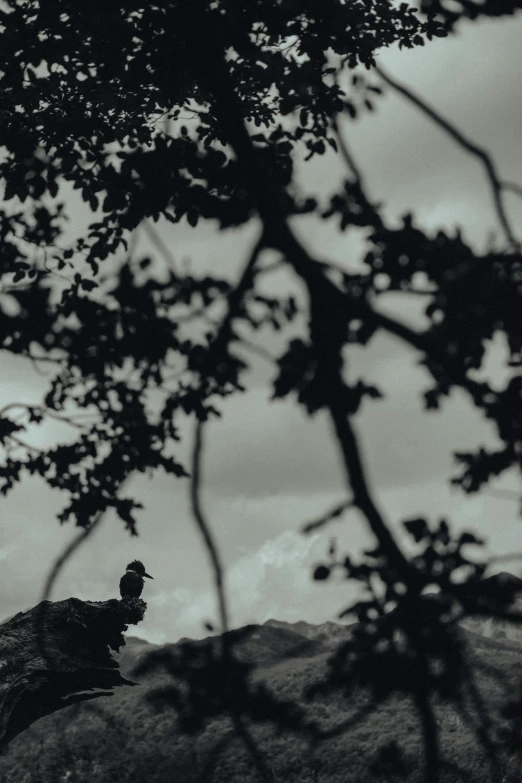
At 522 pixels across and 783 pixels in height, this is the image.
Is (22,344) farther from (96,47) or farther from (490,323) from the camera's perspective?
(490,323)

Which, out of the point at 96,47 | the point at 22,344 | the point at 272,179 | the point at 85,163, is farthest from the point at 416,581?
the point at 85,163

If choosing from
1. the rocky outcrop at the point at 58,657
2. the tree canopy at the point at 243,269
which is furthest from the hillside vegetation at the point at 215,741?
the tree canopy at the point at 243,269

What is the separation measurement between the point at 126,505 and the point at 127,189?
8.80 feet

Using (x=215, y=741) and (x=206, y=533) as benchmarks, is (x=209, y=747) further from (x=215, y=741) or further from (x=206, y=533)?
(x=206, y=533)

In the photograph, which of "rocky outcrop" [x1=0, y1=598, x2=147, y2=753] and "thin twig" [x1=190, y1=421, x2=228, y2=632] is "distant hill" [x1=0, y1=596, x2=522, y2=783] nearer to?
"rocky outcrop" [x1=0, y1=598, x2=147, y2=753]

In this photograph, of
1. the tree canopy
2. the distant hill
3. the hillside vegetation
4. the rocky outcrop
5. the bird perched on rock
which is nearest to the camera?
the tree canopy

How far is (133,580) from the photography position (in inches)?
381

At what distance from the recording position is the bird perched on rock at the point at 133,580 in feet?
31.4

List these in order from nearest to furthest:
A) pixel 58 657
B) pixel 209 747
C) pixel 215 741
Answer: pixel 58 657
pixel 209 747
pixel 215 741

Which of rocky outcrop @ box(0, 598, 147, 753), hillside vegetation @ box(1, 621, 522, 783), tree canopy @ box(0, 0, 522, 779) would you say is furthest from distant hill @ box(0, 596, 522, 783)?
tree canopy @ box(0, 0, 522, 779)

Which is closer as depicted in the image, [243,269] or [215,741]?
[243,269]

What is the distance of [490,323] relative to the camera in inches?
197

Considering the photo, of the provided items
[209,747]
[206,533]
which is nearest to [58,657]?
[206,533]

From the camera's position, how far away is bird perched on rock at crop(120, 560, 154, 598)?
958cm
